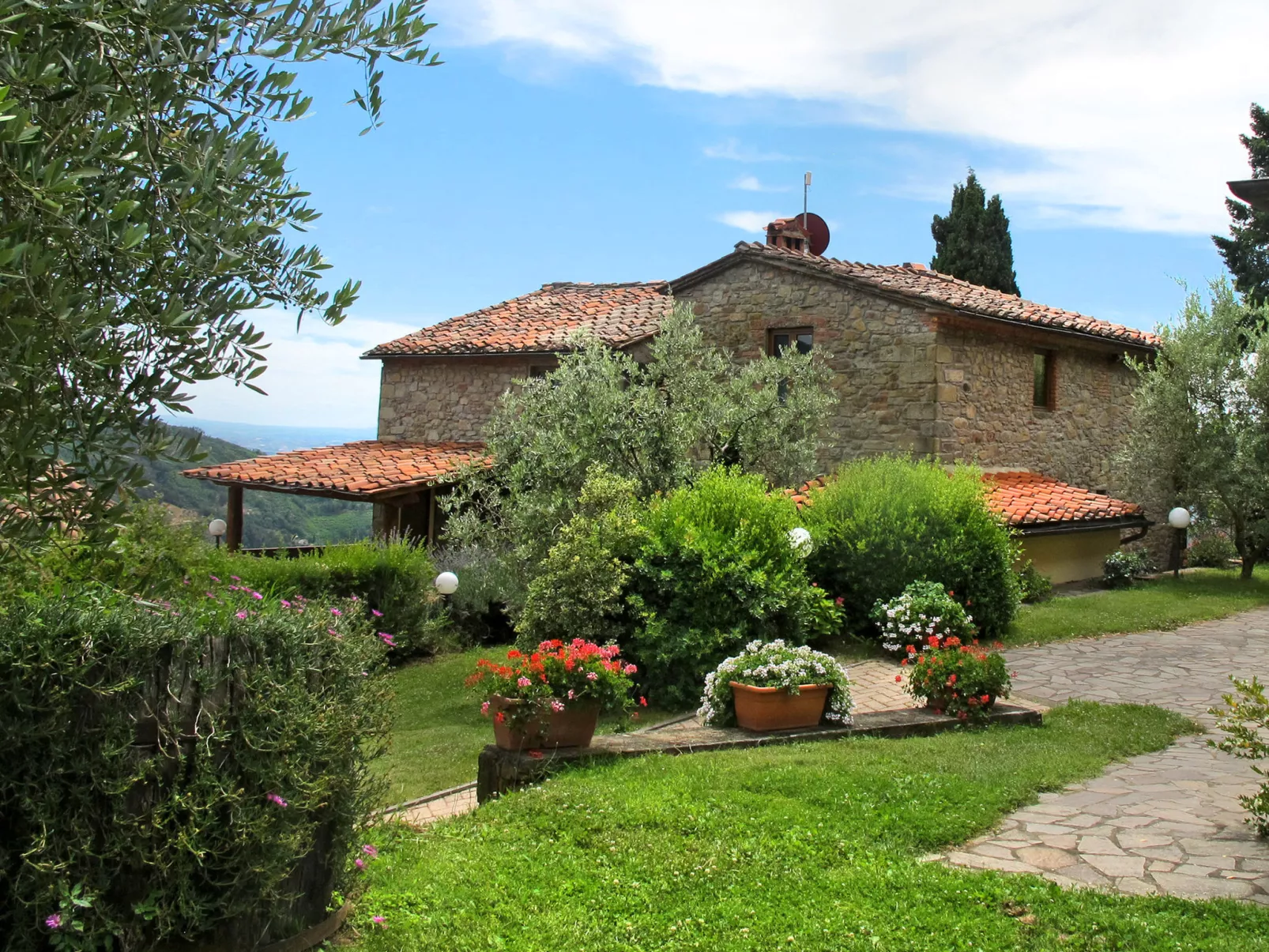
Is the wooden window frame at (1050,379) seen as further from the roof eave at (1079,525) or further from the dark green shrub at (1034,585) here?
the dark green shrub at (1034,585)

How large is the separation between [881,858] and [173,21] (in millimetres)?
4909

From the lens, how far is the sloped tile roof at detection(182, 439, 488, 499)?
63.0 feet

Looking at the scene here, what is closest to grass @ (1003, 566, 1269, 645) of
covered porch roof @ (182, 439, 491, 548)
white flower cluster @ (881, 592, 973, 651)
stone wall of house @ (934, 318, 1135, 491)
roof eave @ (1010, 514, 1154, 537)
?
roof eave @ (1010, 514, 1154, 537)

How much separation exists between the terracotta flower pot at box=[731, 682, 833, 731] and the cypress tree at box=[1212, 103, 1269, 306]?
27.3m

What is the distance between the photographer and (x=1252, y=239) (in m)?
31.0

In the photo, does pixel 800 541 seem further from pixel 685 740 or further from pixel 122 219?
pixel 122 219

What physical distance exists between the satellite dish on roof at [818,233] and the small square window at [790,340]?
4976 millimetres

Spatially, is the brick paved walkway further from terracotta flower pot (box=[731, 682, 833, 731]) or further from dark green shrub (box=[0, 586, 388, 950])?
dark green shrub (box=[0, 586, 388, 950])

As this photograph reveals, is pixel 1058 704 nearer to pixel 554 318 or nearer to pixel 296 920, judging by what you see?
pixel 296 920

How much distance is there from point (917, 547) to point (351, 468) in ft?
37.5

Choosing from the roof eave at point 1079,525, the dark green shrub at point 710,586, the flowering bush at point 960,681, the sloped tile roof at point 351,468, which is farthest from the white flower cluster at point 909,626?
the sloped tile roof at point 351,468

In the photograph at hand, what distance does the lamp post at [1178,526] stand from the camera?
20.2m

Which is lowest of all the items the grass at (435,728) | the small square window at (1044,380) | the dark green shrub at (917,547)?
the grass at (435,728)

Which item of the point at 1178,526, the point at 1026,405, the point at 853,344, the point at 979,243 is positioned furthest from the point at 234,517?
the point at 979,243
